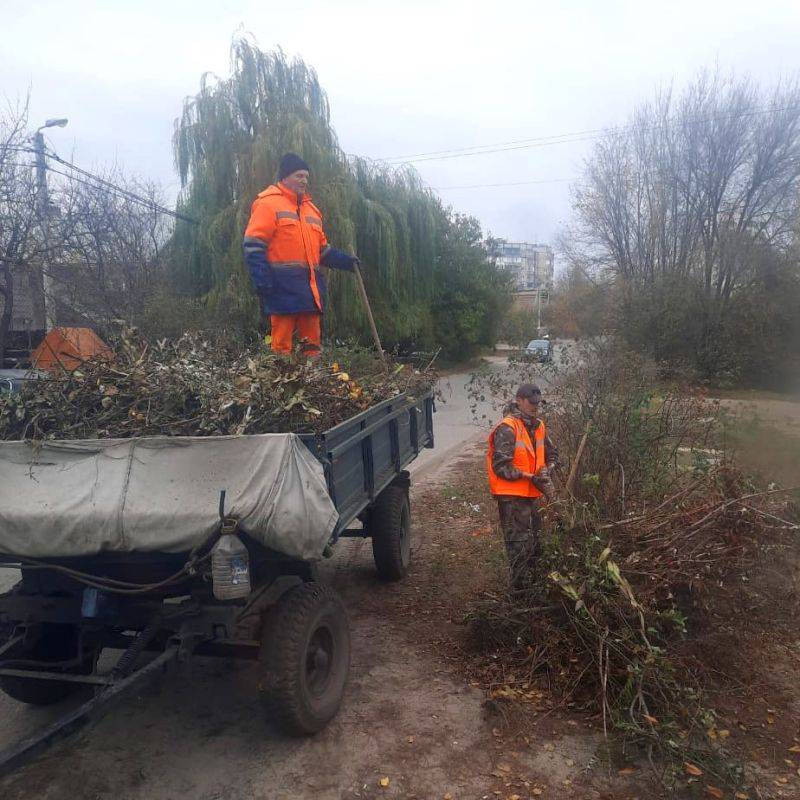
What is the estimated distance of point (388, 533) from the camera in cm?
543

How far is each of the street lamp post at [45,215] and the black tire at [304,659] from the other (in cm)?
959

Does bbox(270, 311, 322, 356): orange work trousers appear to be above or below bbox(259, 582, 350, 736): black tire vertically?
above

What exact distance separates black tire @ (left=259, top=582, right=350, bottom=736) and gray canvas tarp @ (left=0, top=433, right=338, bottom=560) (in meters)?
0.39

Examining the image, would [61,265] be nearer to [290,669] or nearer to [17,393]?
Answer: [17,393]

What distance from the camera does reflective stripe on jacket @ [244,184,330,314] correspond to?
5.55 meters

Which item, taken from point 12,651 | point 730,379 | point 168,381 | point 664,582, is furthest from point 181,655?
point 730,379

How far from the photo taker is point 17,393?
3.68 meters

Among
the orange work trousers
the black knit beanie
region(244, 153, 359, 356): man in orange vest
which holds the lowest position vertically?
the orange work trousers

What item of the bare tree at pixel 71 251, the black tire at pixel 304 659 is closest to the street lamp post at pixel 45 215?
the bare tree at pixel 71 251

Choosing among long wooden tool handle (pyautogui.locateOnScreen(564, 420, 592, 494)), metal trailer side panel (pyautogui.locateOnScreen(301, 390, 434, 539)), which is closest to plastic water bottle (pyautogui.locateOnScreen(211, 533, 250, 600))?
metal trailer side panel (pyautogui.locateOnScreen(301, 390, 434, 539))

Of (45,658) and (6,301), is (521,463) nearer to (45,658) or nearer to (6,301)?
(45,658)

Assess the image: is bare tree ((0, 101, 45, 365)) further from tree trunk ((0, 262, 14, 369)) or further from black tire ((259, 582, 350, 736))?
black tire ((259, 582, 350, 736))

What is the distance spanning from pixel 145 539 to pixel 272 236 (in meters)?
3.27

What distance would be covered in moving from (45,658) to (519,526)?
2782mm
